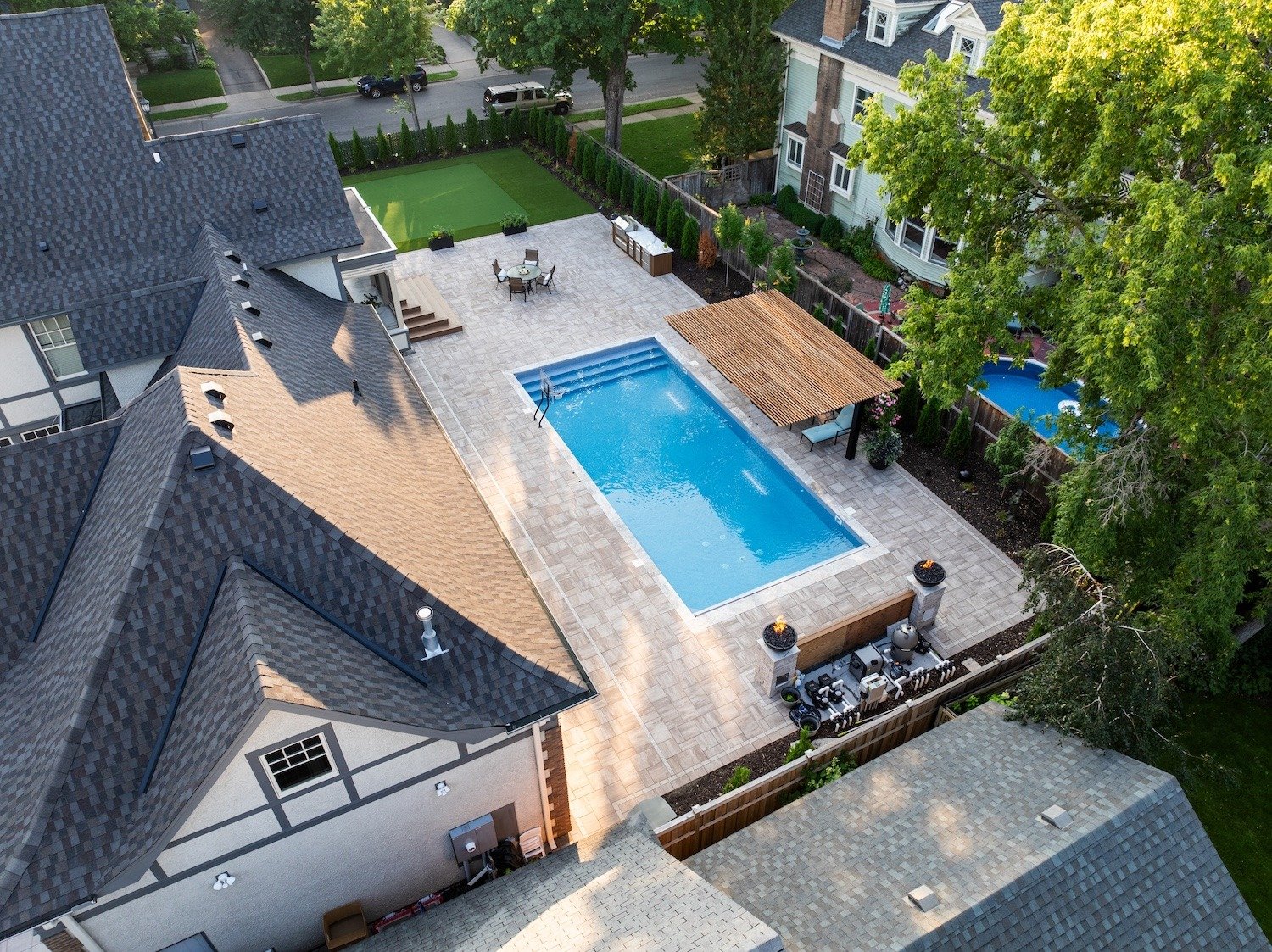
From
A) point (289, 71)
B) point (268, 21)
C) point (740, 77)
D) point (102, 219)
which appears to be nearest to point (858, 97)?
point (740, 77)

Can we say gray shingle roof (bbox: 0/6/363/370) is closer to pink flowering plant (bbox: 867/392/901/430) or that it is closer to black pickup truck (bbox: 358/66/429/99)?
pink flowering plant (bbox: 867/392/901/430)

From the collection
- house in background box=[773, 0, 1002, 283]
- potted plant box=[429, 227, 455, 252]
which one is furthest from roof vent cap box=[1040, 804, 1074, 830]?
potted plant box=[429, 227, 455, 252]

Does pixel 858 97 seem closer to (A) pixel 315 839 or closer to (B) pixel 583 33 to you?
(B) pixel 583 33

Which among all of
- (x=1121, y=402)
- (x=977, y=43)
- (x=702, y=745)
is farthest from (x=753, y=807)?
(x=977, y=43)

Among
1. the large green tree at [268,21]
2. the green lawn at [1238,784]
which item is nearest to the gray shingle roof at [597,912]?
the green lawn at [1238,784]

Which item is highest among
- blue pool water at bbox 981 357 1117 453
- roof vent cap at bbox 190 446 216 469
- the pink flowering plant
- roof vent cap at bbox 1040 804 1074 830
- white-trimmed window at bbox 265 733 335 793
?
roof vent cap at bbox 190 446 216 469

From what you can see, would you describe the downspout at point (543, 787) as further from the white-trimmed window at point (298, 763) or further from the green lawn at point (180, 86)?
the green lawn at point (180, 86)
